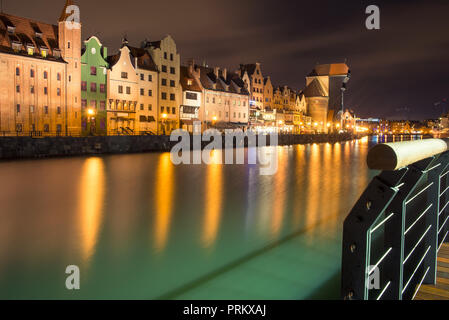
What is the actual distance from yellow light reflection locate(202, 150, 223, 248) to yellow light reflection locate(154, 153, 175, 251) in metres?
0.92

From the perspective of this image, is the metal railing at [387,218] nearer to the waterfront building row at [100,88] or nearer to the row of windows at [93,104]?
the waterfront building row at [100,88]

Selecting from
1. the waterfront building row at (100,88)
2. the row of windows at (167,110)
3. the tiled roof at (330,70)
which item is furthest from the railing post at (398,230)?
the tiled roof at (330,70)

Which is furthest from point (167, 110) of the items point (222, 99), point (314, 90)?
point (314, 90)

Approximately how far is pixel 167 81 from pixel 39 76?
665 inches

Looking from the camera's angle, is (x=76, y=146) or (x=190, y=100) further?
(x=190, y=100)

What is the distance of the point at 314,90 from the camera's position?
9994cm

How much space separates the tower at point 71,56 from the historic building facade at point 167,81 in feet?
36.0

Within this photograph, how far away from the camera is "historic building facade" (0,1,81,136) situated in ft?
115

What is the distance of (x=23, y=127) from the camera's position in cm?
3581

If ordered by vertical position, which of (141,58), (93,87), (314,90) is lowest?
(93,87)

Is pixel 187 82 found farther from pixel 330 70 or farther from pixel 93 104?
pixel 330 70

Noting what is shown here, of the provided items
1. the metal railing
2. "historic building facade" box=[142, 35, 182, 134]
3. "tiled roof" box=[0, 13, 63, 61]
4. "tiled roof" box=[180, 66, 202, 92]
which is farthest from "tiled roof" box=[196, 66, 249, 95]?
the metal railing

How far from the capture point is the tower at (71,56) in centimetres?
3957
